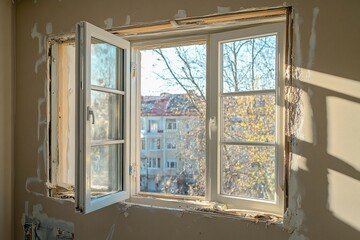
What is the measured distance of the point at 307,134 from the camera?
1775 mm

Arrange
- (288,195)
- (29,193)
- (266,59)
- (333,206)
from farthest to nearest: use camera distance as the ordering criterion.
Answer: (29,193), (266,59), (288,195), (333,206)

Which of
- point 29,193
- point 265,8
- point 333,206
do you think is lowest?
point 29,193

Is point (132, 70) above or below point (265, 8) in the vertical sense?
below

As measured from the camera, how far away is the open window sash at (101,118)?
191cm

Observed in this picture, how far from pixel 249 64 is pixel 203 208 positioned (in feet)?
3.37

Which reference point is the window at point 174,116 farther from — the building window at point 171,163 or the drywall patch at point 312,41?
the drywall patch at point 312,41

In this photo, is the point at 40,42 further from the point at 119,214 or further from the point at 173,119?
the point at 119,214

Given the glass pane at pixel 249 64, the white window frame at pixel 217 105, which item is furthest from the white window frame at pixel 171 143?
the glass pane at pixel 249 64

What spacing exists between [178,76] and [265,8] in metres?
0.92

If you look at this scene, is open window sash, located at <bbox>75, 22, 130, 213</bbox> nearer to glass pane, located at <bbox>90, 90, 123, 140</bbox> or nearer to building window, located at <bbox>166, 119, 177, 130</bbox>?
glass pane, located at <bbox>90, 90, 123, 140</bbox>

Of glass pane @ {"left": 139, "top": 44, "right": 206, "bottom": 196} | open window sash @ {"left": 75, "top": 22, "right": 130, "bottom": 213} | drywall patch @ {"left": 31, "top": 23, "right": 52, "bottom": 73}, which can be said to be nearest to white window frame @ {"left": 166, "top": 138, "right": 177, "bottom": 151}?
glass pane @ {"left": 139, "top": 44, "right": 206, "bottom": 196}

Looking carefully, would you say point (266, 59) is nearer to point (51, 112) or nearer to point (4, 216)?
point (51, 112)

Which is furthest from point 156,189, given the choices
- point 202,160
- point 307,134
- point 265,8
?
point 265,8

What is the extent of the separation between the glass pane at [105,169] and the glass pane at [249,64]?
0.94 m
